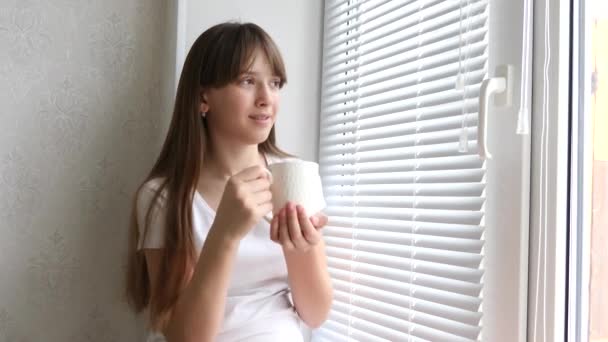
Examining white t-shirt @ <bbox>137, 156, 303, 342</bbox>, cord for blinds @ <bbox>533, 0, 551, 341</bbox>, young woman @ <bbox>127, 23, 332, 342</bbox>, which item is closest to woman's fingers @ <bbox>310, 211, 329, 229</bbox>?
young woman @ <bbox>127, 23, 332, 342</bbox>

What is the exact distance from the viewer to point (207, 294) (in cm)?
114

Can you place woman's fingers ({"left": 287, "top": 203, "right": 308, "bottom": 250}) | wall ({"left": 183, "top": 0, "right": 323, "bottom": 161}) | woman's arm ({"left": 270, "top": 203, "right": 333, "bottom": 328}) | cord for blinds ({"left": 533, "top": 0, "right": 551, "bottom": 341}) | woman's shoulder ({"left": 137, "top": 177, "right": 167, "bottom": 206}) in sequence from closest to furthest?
cord for blinds ({"left": 533, "top": 0, "right": 551, "bottom": 341}) → woman's fingers ({"left": 287, "top": 203, "right": 308, "bottom": 250}) → woman's arm ({"left": 270, "top": 203, "right": 333, "bottom": 328}) → woman's shoulder ({"left": 137, "top": 177, "right": 167, "bottom": 206}) → wall ({"left": 183, "top": 0, "right": 323, "bottom": 161})

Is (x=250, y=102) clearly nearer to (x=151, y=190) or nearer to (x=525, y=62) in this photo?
(x=151, y=190)

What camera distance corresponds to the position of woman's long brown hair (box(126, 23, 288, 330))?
1274 millimetres

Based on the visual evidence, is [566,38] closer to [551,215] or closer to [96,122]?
[551,215]

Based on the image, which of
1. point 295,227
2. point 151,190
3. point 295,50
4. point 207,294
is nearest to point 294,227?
point 295,227

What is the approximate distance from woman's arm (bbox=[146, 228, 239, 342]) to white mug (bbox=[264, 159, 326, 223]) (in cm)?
15

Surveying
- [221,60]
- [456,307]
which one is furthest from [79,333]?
[456,307]

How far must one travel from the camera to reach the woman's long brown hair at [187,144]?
50.2 inches

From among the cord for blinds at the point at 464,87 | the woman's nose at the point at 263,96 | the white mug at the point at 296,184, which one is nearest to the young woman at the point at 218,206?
the woman's nose at the point at 263,96

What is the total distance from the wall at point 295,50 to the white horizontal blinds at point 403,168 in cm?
4

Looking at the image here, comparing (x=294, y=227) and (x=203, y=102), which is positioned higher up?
(x=203, y=102)

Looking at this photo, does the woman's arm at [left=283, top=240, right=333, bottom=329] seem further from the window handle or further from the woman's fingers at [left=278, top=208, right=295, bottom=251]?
the window handle

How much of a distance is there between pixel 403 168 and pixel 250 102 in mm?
340
